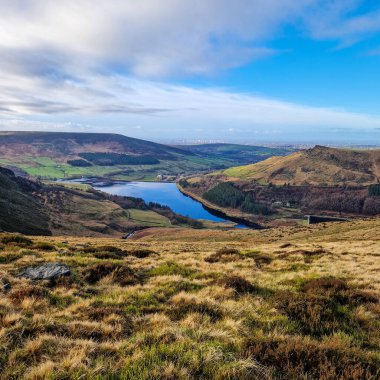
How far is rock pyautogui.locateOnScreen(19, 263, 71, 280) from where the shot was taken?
13.2 metres

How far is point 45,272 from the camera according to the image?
1365 cm

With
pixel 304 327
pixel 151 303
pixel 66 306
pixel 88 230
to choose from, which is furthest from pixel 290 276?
pixel 88 230

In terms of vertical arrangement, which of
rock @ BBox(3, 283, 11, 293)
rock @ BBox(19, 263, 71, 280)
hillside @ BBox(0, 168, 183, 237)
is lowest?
hillside @ BBox(0, 168, 183, 237)

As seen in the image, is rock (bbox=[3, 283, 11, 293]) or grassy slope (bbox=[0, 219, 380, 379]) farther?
rock (bbox=[3, 283, 11, 293])

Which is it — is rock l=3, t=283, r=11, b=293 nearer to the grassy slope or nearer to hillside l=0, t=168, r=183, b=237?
the grassy slope

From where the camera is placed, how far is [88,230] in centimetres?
12250

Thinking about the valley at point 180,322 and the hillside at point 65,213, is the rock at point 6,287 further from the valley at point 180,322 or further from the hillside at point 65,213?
the hillside at point 65,213

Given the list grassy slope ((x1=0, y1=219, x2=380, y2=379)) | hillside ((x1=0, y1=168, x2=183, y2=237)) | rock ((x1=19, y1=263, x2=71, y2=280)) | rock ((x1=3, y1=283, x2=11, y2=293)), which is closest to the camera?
grassy slope ((x1=0, y1=219, x2=380, y2=379))

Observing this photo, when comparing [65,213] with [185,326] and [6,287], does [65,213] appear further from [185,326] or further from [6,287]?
[185,326]

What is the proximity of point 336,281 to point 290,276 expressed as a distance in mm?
2552

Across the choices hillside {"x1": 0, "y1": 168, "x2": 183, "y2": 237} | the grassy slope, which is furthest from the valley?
hillside {"x1": 0, "y1": 168, "x2": 183, "y2": 237}

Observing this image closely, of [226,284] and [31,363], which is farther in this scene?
[226,284]

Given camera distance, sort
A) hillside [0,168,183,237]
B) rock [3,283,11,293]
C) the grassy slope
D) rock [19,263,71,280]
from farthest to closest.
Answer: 1. hillside [0,168,183,237]
2. rock [19,263,71,280]
3. rock [3,283,11,293]
4. the grassy slope

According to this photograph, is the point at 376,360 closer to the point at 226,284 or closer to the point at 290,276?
the point at 226,284
